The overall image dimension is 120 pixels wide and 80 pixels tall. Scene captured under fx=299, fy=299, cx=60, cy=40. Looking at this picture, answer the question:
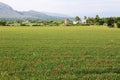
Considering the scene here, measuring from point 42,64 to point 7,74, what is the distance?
3.64 m

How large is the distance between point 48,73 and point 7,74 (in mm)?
1978

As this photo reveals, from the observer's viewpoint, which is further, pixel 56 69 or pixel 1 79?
pixel 56 69

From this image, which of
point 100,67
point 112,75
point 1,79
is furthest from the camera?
point 100,67

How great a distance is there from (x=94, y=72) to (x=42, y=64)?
147 inches

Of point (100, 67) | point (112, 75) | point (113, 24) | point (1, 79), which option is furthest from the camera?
point (113, 24)

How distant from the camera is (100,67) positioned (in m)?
16.6

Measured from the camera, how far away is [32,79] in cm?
1330

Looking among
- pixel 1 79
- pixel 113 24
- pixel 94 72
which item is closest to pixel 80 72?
pixel 94 72

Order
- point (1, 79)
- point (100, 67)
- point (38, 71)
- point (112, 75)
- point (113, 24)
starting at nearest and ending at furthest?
point (1, 79)
point (112, 75)
point (38, 71)
point (100, 67)
point (113, 24)

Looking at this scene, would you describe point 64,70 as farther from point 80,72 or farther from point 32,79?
point 32,79

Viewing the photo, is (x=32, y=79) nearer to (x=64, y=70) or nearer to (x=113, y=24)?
(x=64, y=70)

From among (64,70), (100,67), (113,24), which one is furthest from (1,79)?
(113,24)

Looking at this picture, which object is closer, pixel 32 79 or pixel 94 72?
pixel 32 79

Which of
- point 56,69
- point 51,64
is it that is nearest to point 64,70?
point 56,69
